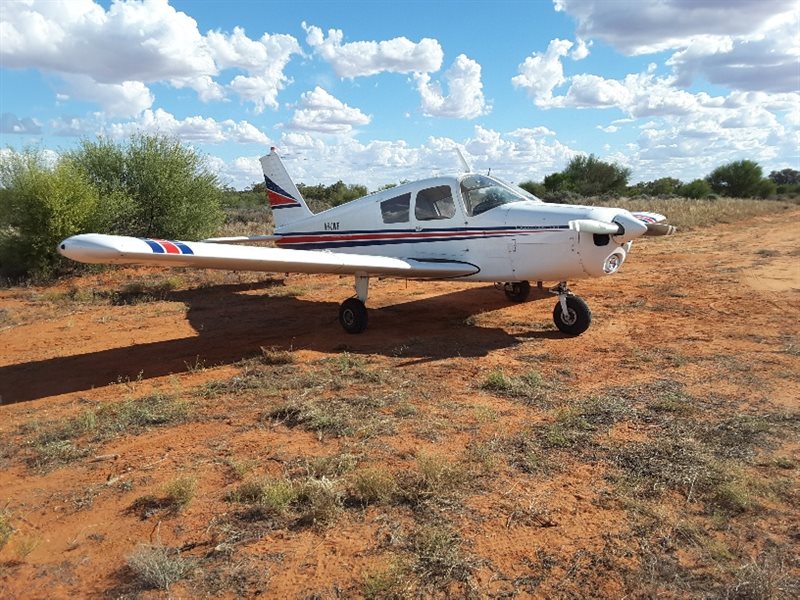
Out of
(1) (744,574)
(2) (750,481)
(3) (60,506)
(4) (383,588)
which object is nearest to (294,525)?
(4) (383,588)

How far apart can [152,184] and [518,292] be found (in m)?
12.7

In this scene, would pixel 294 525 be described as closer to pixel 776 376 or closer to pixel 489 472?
pixel 489 472

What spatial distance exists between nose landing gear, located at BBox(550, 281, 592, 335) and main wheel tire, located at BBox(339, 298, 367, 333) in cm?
294

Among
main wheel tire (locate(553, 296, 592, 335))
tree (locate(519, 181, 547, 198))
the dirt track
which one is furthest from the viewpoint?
tree (locate(519, 181, 547, 198))

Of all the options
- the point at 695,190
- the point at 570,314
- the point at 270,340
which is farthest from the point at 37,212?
the point at 695,190

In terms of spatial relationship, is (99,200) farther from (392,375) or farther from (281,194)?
(392,375)

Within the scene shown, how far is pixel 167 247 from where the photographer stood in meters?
6.28

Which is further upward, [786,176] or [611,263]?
[786,176]

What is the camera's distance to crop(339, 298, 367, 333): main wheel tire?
8.73 meters

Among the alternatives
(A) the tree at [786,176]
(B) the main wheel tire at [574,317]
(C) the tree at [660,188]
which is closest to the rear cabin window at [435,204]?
(B) the main wheel tire at [574,317]

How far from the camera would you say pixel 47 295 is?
12445 millimetres

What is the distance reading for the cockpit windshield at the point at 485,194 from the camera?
861cm

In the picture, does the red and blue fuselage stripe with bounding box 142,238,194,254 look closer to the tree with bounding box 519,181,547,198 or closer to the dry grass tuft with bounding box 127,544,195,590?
the dry grass tuft with bounding box 127,544,195,590

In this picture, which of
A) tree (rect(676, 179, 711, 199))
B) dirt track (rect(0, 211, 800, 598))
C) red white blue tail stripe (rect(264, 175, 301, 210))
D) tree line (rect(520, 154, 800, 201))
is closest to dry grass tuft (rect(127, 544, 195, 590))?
dirt track (rect(0, 211, 800, 598))
